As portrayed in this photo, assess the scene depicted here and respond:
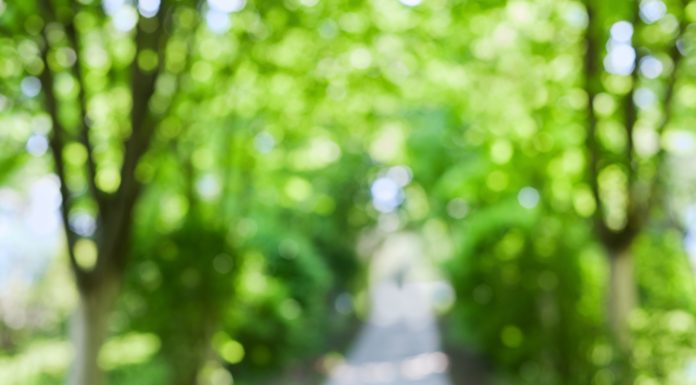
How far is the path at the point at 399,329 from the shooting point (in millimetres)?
8180

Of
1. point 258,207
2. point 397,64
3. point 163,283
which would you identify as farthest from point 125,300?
point 397,64

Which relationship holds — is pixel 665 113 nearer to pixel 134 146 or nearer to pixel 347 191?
pixel 134 146

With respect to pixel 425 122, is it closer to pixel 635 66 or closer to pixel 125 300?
pixel 125 300

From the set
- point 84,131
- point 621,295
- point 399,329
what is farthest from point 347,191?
point 84,131

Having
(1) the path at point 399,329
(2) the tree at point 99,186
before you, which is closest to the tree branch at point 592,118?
(2) the tree at point 99,186

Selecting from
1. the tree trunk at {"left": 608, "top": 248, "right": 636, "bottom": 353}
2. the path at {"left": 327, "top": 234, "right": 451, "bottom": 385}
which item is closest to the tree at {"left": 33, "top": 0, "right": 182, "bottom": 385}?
the tree trunk at {"left": 608, "top": 248, "right": 636, "bottom": 353}

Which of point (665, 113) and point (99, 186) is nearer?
point (99, 186)

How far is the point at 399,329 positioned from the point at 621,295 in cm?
536

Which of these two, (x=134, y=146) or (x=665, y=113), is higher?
(x=134, y=146)

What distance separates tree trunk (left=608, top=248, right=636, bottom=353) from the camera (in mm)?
3701

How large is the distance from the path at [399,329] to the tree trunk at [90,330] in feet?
17.0

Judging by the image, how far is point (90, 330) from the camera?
311cm

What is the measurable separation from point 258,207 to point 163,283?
202cm

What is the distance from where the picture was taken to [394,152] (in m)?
7.85
